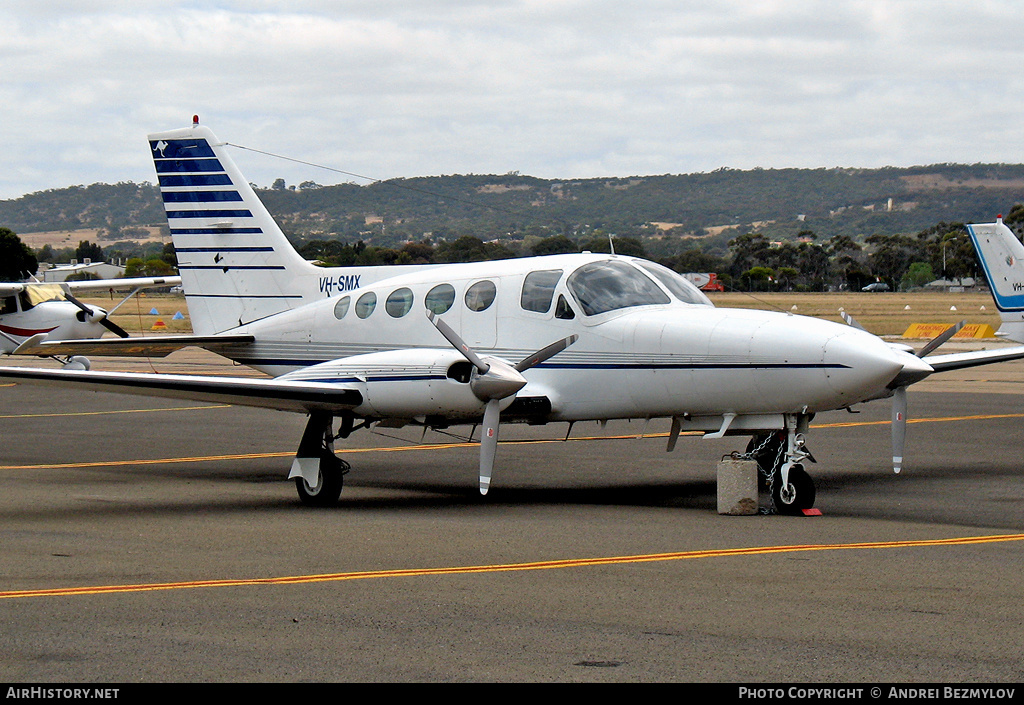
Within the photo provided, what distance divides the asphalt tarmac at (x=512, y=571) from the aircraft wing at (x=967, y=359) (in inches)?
52.7

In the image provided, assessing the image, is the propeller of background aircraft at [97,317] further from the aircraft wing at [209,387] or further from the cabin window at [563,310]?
the cabin window at [563,310]

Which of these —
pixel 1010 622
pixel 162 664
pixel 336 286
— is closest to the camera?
pixel 162 664

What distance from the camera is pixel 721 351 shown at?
11.7 metres

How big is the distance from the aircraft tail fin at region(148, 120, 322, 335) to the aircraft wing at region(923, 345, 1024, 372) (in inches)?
333

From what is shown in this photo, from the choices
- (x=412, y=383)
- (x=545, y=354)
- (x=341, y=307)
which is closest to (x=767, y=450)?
(x=545, y=354)

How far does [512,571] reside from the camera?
346 inches

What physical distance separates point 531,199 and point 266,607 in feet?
420

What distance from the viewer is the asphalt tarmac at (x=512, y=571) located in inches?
244

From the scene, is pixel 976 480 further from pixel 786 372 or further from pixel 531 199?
pixel 531 199

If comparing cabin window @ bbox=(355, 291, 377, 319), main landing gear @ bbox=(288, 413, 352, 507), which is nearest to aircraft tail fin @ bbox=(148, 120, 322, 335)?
cabin window @ bbox=(355, 291, 377, 319)

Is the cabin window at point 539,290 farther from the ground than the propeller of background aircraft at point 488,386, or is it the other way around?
the cabin window at point 539,290

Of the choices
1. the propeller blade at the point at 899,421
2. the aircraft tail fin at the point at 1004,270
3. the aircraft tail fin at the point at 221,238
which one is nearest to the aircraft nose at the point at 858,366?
the propeller blade at the point at 899,421
